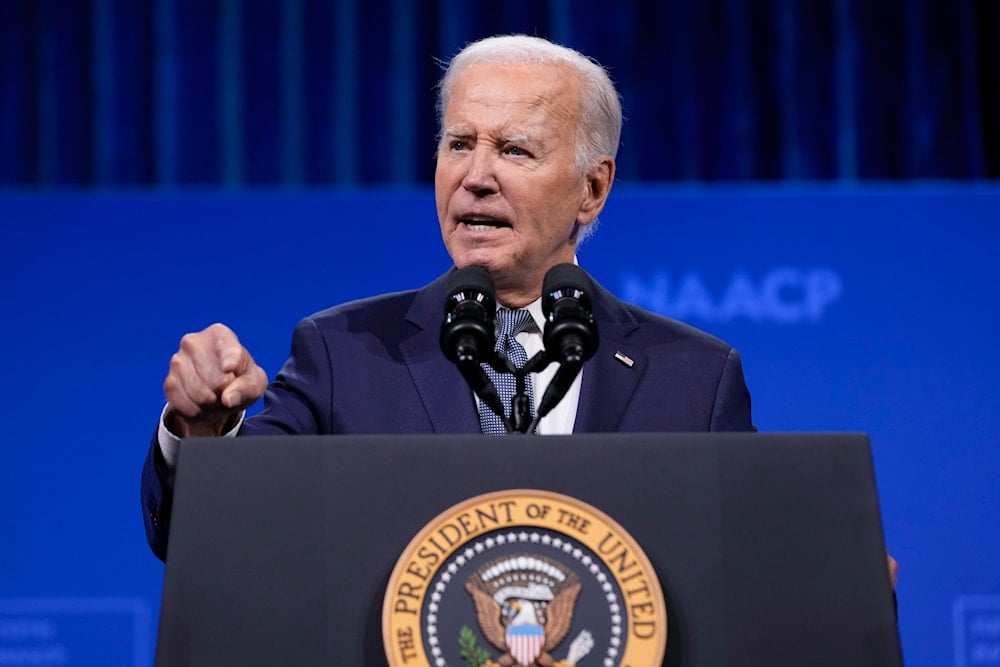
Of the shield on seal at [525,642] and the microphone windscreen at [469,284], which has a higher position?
the microphone windscreen at [469,284]

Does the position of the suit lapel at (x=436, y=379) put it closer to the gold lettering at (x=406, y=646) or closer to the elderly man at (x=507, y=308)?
the elderly man at (x=507, y=308)

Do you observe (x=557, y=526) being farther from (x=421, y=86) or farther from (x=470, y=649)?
(x=421, y=86)

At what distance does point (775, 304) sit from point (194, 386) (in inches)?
68.2

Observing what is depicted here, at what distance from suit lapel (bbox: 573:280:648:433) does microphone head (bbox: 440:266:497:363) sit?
40 centimetres

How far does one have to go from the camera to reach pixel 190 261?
2861 millimetres

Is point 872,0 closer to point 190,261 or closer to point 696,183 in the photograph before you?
point 696,183

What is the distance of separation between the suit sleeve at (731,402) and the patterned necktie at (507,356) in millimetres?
248

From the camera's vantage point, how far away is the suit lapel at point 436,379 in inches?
66.6

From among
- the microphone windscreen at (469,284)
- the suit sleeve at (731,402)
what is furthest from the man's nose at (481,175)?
the microphone windscreen at (469,284)

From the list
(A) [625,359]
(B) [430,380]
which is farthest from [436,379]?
(A) [625,359]

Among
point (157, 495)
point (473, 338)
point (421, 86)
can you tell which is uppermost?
point (421, 86)

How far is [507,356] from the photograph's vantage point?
1878mm

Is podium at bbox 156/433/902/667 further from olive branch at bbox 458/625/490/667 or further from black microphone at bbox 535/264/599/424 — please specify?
black microphone at bbox 535/264/599/424

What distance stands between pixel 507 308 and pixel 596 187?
27 centimetres
